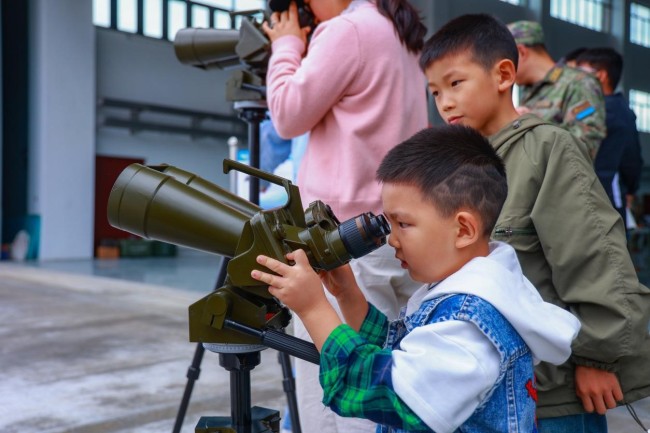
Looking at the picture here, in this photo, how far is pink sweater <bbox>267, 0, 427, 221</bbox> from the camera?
4.73 ft

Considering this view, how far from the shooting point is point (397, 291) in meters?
1.51

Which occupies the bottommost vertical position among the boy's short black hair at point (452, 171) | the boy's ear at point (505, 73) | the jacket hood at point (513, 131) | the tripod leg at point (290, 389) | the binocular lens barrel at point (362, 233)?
the tripod leg at point (290, 389)

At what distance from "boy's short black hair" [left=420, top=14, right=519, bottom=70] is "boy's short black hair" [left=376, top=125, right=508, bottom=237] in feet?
1.10

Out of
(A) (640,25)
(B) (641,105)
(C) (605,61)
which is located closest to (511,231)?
(C) (605,61)

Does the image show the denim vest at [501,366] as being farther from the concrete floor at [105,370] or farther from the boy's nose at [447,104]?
the concrete floor at [105,370]

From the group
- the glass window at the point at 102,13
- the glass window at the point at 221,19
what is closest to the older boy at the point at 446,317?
the glass window at the point at 102,13

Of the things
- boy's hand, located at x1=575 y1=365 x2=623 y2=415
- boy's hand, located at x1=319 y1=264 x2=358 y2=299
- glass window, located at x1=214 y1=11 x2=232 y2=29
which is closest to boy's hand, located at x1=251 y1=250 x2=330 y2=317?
boy's hand, located at x1=319 y1=264 x2=358 y2=299

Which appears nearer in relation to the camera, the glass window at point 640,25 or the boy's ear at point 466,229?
the boy's ear at point 466,229

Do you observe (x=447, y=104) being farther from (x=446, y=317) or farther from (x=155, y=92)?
(x=155, y=92)

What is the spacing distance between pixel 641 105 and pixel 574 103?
17.4 metres

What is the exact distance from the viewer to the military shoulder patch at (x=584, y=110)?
2.31 meters

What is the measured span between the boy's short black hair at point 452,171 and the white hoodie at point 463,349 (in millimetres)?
88

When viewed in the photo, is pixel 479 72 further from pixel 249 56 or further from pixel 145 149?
pixel 145 149

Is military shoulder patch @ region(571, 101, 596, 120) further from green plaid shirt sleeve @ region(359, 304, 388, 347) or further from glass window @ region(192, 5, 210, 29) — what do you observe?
glass window @ region(192, 5, 210, 29)
